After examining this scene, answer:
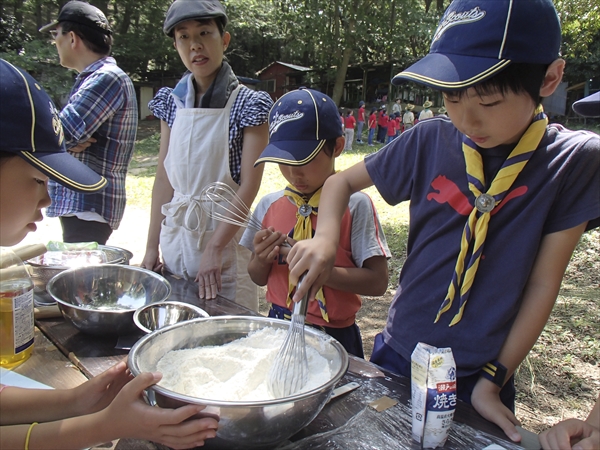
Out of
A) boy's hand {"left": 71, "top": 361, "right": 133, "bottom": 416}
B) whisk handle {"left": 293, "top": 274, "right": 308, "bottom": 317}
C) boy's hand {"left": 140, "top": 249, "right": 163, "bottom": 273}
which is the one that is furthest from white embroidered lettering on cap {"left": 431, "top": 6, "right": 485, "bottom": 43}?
boy's hand {"left": 140, "top": 249, "right": 163, "bottom": 273}

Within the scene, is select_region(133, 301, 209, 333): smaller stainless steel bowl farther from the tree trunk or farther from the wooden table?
the tree trunk

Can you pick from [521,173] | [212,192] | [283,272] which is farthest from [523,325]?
[212,192]

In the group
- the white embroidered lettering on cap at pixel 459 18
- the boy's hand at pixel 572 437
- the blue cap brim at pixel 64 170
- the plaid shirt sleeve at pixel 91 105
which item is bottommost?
the boy's hand at pixel 572 437

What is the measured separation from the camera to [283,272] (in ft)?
5.65

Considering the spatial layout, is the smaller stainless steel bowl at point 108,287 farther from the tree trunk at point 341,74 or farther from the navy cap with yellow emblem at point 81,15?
the tree trunk at point 341,74

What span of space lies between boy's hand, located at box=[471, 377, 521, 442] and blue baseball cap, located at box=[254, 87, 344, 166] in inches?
33.5

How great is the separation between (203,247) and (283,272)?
52 cm

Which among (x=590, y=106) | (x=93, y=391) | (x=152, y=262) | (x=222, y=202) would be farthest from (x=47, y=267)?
(x=590, y=106)

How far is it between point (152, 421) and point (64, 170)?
0.61 metres

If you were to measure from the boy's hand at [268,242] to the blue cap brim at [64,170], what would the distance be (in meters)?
0.51

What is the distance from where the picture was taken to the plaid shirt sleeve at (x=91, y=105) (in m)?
2.11

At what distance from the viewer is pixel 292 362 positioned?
1.01m

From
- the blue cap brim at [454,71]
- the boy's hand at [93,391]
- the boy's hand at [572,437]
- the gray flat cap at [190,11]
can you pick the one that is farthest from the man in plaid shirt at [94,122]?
the boy's hand at [572,437]

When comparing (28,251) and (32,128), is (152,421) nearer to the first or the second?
(32,128)
